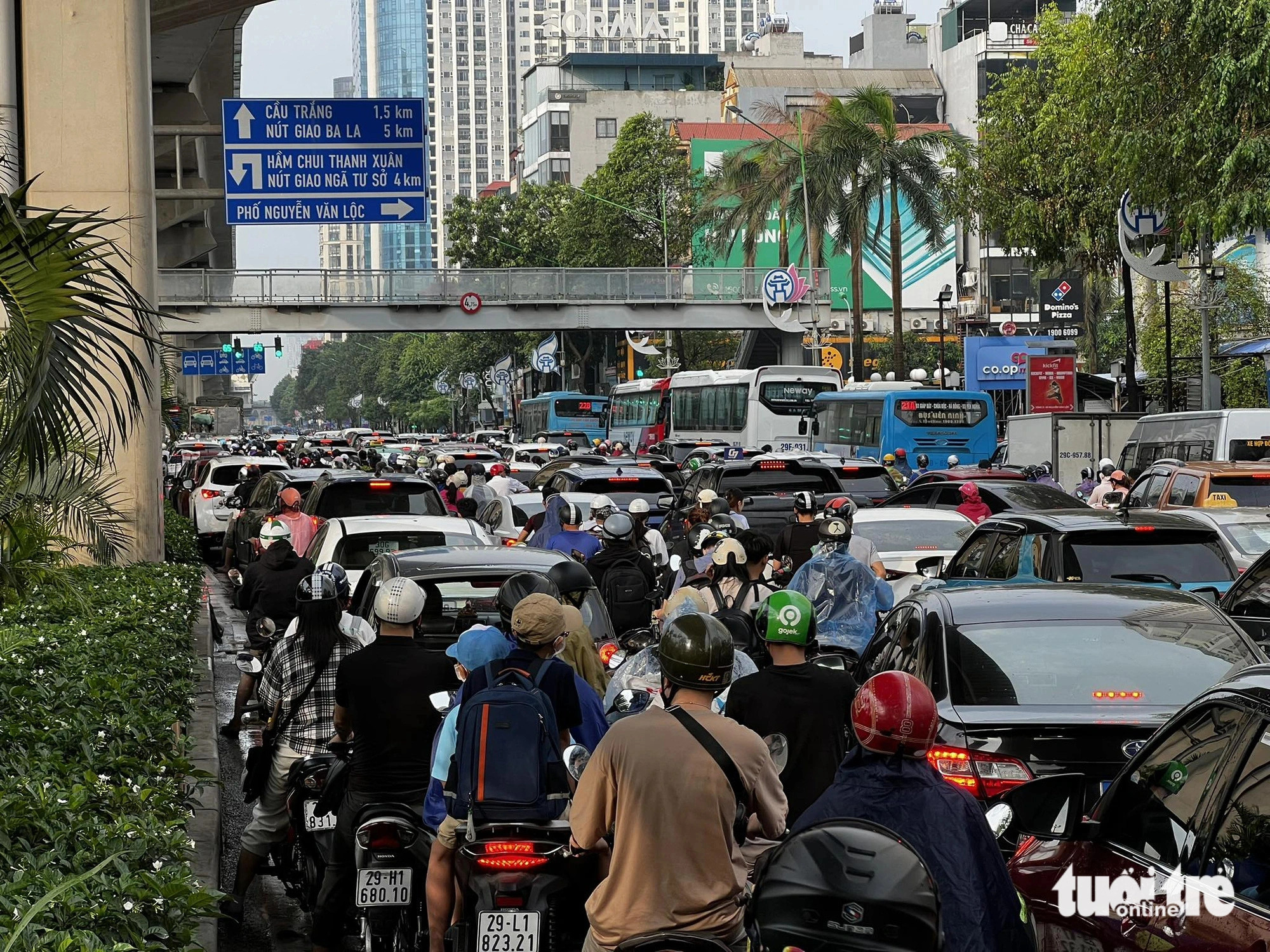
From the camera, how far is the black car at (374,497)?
17078mm

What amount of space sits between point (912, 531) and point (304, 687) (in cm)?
956

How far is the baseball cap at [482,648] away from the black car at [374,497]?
10599 mm

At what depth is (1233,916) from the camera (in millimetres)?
3822

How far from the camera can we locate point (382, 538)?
13203 millimetres

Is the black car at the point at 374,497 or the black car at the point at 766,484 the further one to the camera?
the black car at the point at 766,484

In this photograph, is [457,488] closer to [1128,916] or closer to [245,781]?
[245,781]

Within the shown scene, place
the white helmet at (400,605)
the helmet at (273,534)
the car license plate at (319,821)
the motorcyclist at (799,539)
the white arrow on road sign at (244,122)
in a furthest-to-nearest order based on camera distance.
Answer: the white arrow on road sign at (244,122), the motorcyclist at (799,539), the helmet at (273,534), the car license plate at (319,821), the white helmet at (400,605)

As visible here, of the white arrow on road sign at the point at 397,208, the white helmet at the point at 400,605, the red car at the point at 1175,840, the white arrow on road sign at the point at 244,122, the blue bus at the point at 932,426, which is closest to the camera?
the red car at the point at 1175,840

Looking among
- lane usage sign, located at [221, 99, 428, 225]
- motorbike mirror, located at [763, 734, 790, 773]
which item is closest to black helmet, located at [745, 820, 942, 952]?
motorbike mirror, located at [763, 734, 790, 773]

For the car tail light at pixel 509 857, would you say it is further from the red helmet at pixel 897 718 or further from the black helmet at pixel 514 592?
the red helmet at pixel 897 718

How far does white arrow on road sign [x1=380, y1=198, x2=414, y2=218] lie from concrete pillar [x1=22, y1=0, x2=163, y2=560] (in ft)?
20.9

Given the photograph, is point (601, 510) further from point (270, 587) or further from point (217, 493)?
point (217, 493)

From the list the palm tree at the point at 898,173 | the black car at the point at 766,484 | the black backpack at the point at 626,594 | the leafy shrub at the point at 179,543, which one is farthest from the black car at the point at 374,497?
the palm tree at the point at 898,173

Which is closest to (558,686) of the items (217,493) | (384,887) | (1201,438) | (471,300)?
(384,887)
